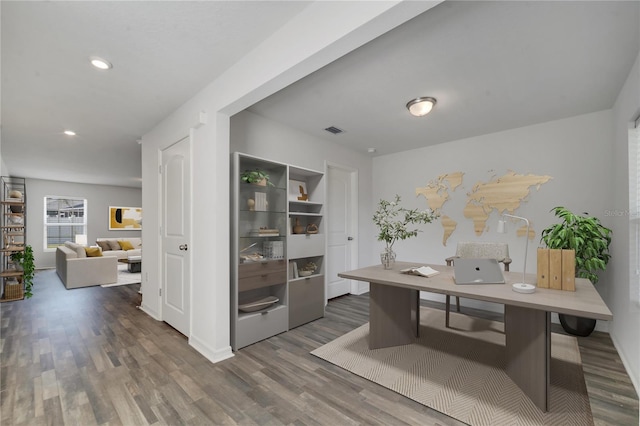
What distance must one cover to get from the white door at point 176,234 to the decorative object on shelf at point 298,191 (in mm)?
1291

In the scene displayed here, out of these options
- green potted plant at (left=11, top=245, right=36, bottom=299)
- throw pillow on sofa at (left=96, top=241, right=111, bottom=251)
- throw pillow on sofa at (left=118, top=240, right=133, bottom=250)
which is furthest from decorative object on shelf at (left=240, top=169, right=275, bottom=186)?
throw pillow on sofa at (left=96, top=241, right=111, bottom=251)

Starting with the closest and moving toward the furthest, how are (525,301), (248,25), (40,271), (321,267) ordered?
(525,301), (248,25), (321,267), (40,271)

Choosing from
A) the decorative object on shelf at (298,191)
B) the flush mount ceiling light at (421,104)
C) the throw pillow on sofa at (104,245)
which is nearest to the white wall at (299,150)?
the decorative object on shelf at (298,191)

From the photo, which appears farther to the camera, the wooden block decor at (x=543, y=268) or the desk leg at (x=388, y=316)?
the desk leg at (x=388, y=316)

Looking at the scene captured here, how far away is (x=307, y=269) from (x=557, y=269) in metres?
2.39

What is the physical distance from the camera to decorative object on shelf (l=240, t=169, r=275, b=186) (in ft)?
9.43

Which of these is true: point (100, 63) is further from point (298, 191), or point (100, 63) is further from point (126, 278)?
point (126, 278)

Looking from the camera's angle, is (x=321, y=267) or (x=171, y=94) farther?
(x=321, y=267)

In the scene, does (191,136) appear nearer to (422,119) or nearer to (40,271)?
(422,119)

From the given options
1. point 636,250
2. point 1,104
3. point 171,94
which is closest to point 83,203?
point 1,104

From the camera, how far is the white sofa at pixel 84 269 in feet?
16.8

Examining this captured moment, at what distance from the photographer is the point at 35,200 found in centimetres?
732

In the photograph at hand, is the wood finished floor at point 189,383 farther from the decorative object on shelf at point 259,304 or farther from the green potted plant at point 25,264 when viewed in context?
the green potted plant at point 25,264

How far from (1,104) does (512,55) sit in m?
4.63
